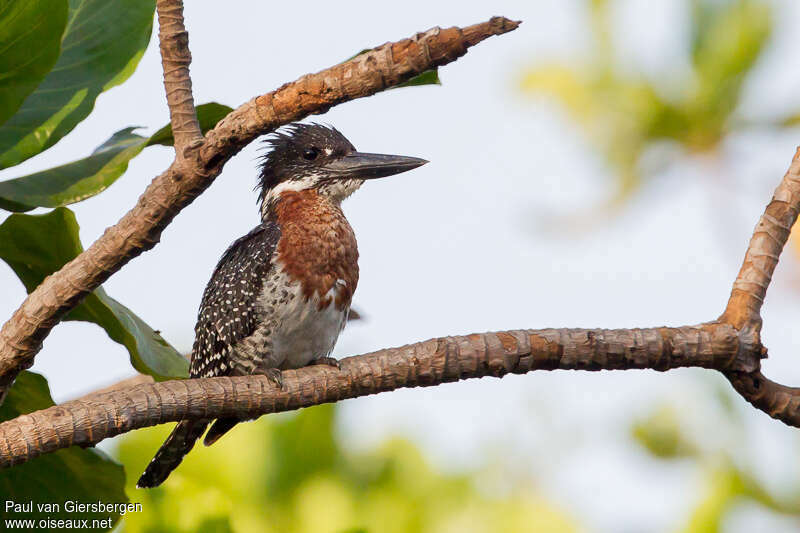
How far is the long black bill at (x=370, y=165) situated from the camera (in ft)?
14.2

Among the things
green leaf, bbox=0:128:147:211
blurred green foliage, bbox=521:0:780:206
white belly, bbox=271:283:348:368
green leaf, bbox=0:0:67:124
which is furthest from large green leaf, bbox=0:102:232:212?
blurred green foliage, bbox=521:0:780:206

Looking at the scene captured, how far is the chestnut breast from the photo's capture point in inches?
159

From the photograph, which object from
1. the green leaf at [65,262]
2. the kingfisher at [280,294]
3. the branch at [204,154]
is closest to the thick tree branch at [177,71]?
the branch at [204,154]

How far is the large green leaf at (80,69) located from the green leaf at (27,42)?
398 mm

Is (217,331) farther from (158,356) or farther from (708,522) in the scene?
(708,522)

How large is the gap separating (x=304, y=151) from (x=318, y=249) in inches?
27.8

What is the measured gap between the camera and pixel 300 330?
13.1ft

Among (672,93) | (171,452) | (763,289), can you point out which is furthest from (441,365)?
(672,93)

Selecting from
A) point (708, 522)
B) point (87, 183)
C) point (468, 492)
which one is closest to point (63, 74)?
point (87, 183)

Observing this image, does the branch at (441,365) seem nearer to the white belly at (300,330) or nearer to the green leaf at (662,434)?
the white belly at (300,330)

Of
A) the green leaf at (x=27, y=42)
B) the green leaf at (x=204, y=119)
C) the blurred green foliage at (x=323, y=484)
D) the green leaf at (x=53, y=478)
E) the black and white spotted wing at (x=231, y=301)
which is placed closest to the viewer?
the green leaf at (x=27, y=42)

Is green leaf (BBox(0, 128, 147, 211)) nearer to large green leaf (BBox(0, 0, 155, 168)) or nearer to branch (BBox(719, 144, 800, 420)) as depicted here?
large green leaf (BBox(0, 0, 155, 168))

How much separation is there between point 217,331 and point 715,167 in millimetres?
8641

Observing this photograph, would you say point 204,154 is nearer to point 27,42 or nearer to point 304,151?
point 27,42
